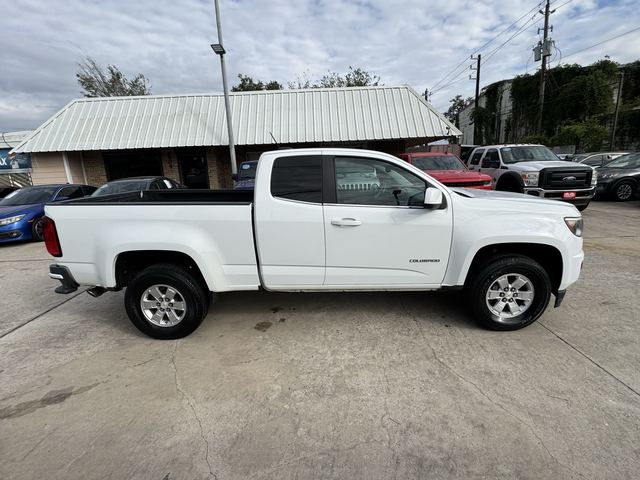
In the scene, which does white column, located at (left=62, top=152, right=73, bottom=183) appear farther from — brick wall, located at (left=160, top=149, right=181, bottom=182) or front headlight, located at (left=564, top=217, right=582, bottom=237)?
front headlight, located at (left=564, top=217, right=582, bottom=237)

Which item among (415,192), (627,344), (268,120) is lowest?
(627,344)

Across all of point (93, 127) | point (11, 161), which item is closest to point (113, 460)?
point (93, 127)

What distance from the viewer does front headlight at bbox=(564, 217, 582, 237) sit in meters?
3.36

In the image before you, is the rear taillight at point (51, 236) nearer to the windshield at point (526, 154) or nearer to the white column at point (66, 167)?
the windshield at point (526, 154)

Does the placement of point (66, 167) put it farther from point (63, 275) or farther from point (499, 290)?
point (499, 290)

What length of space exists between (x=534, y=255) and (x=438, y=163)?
6260mm

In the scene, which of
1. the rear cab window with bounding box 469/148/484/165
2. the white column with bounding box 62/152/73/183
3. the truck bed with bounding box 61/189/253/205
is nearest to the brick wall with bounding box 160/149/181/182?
the white column with bounding box 62/152/73/183

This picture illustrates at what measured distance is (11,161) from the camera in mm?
19188

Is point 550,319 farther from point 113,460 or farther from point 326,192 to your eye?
point 113,460

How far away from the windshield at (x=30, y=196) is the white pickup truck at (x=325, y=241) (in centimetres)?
785

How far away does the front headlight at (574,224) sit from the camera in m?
3.36

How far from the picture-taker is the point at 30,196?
9.41m

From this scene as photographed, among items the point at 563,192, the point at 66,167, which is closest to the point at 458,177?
the point at 563,192

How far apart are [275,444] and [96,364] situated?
2068 mm
